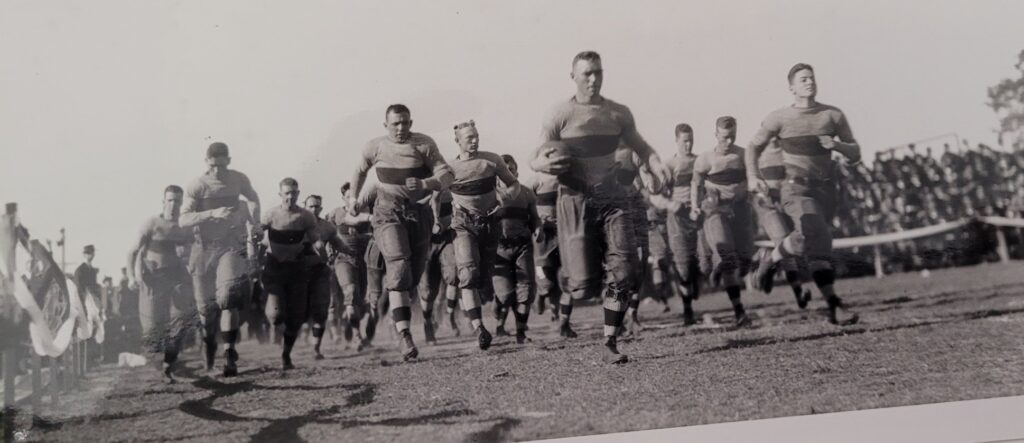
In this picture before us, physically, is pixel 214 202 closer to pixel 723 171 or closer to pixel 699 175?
pixel 699 175

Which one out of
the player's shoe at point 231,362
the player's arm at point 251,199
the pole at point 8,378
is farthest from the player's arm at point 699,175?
the pole at point 8,378

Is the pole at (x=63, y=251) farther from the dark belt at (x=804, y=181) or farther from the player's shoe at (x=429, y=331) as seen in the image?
the dark belt at (x=804, y=181)

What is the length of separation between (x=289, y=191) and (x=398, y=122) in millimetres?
640

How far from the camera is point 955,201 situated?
4555 millimetres

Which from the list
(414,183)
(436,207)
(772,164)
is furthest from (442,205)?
(772,164)

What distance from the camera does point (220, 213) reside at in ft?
12.6

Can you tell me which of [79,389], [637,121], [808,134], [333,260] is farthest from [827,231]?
[79,389]

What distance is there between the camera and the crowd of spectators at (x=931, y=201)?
14.6 feet

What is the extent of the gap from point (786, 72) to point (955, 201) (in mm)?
1283

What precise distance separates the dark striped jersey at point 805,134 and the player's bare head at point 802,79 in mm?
88

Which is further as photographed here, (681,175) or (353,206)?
(681,175)

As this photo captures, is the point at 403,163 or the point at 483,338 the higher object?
the point at 403,163

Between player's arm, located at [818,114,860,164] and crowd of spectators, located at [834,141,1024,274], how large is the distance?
0.07m

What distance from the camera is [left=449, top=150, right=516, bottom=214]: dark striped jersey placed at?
3.99 metres
